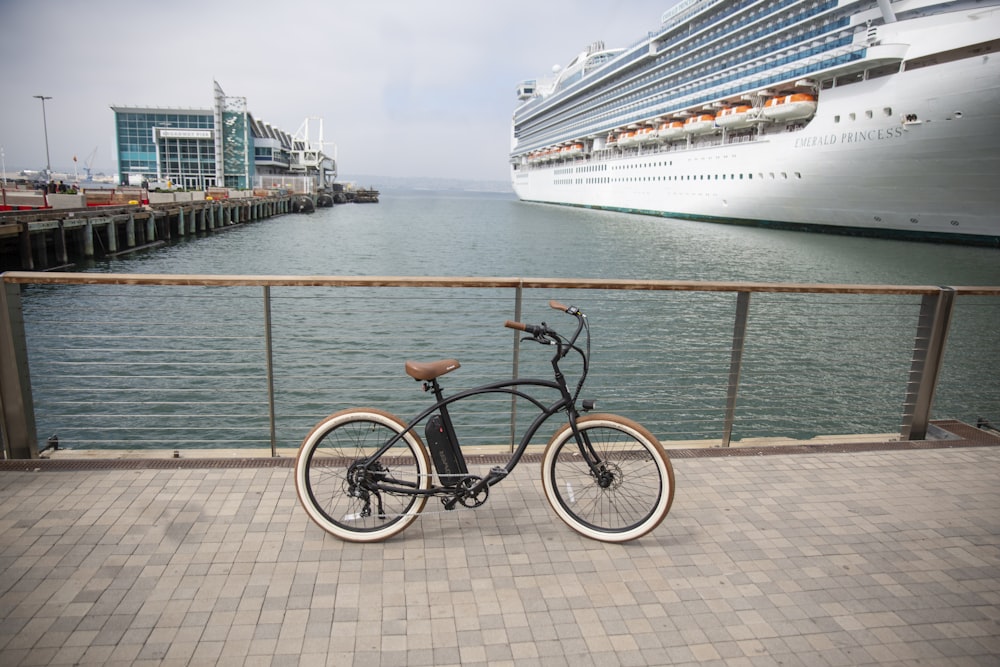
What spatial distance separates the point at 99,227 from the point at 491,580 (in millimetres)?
30733

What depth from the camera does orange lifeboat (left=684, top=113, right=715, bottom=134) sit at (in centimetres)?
4581

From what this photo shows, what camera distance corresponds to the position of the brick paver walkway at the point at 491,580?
244 centimetres

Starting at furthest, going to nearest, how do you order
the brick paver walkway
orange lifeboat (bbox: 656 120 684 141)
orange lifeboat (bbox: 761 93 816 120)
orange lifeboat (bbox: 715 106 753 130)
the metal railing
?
orange lifeboat (bbox: 656 120 684 141) < orange lifeboat (bbox: 715 106 753 130) < orange lifeboat (bbox: 761 93 816 120) < the metal railing < the brick paver walkway

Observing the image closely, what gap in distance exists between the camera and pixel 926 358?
15.2 feet

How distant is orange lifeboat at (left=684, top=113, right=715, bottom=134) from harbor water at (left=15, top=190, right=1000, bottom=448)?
6.46m

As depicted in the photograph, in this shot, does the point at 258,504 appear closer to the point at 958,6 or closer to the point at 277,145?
the point at 958,6

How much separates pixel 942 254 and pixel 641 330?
70.6 ft

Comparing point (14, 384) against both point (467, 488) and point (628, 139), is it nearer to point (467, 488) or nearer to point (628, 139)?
point (467, 488)

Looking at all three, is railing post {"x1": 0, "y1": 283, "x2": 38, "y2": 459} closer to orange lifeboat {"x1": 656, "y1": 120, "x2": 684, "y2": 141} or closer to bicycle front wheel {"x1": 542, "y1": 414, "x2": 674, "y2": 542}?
bicycle front wheel {"x1": 542, "y1": 414, "x2": 674, "y2": 542}

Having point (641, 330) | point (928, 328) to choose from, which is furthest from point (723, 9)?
point (928, 328)

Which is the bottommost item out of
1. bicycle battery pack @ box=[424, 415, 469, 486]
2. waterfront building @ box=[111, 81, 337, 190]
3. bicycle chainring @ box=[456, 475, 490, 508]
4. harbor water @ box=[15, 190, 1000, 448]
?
harbor water @ box=[15, 190, 1000, 448]

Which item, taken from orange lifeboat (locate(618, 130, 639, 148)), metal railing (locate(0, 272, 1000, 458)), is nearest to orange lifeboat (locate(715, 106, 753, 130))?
orange lifeboat (locate(618, 130, 639, 148))

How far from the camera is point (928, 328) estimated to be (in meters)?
4.61

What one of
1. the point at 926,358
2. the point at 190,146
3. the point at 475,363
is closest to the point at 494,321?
the point at 475,363
